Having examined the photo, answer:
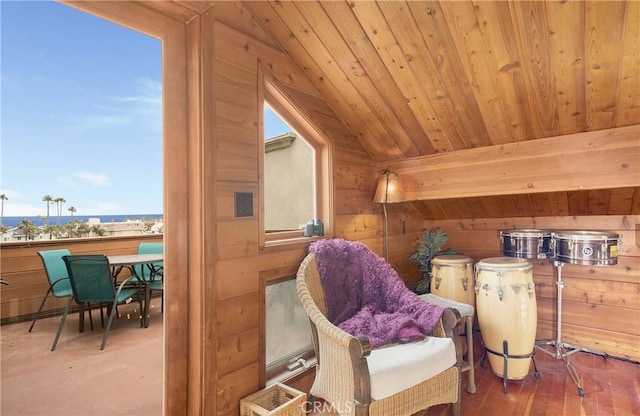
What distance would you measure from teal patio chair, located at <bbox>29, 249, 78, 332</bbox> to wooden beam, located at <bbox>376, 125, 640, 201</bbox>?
2.25 meters

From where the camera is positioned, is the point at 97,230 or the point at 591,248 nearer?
the point at 97,230

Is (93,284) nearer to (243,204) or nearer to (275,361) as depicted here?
(243,204)

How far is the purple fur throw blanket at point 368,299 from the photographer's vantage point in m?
1.88

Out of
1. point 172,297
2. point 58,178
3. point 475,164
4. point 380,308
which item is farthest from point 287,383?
point 475,164

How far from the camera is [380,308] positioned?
7.06 ft

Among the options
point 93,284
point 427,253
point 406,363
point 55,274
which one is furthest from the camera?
point 427,253

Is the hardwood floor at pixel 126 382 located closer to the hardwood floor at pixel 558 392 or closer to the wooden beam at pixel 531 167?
the hardwood floor at pixel 558 392

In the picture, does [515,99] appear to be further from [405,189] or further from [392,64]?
[405,189]

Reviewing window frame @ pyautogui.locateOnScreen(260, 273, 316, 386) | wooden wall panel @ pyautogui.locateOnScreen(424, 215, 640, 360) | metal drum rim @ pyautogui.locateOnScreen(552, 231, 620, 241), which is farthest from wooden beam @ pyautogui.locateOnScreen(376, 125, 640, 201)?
window frame @ pyautogui.locateOnScreen(260, 273, 316, 386)

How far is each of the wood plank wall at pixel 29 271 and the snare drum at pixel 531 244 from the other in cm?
251

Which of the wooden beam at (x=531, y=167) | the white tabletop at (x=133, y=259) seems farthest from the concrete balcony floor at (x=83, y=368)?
the wooden beam at (x=531, y=167)

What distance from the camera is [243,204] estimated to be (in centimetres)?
182

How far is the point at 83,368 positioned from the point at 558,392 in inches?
111

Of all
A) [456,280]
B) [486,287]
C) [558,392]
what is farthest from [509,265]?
[558,392]
